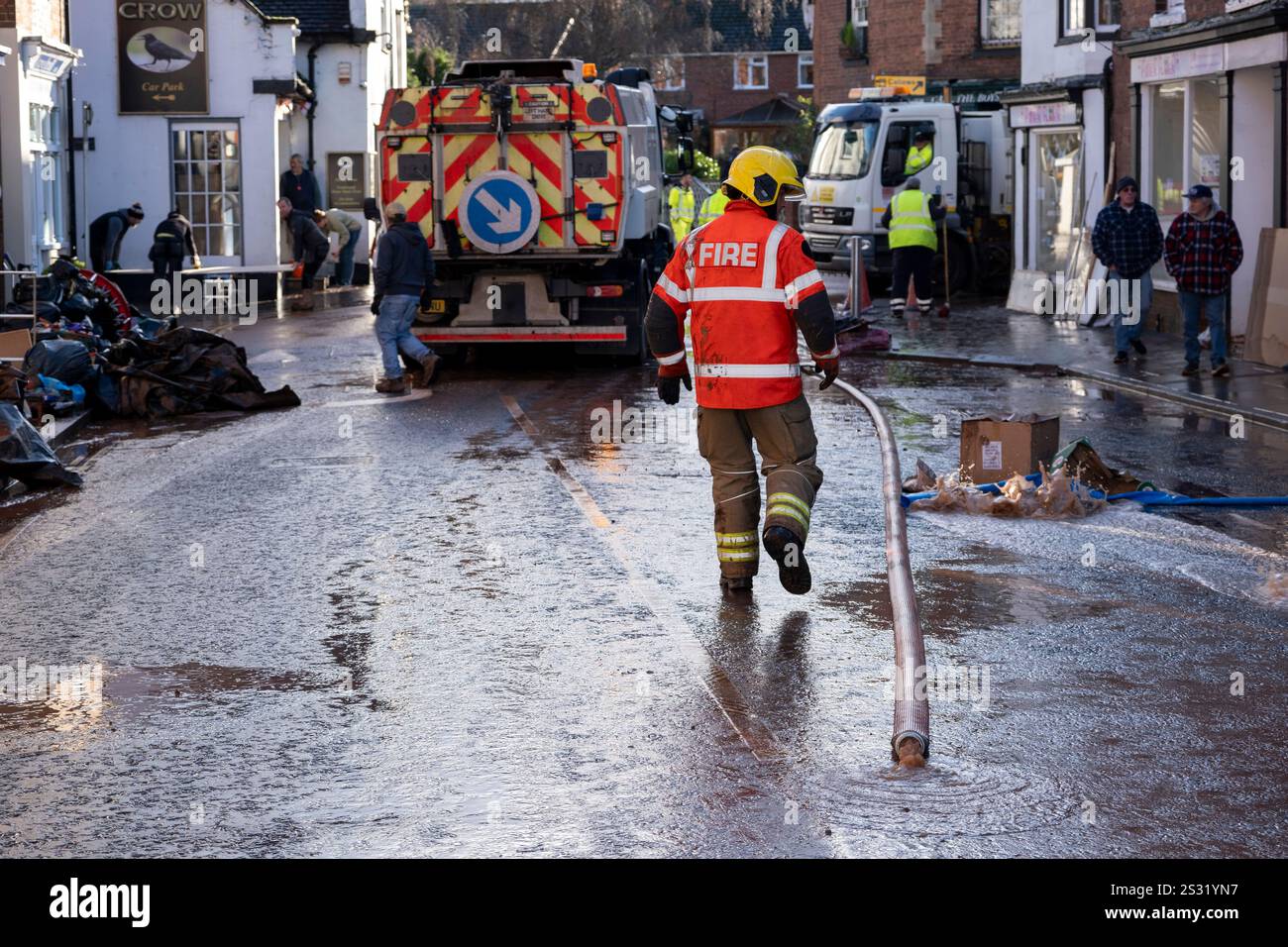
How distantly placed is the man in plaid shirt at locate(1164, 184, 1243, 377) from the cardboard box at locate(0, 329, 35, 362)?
32.5ft

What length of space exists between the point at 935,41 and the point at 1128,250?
2151 cm

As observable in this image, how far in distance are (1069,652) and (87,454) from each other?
821 cm

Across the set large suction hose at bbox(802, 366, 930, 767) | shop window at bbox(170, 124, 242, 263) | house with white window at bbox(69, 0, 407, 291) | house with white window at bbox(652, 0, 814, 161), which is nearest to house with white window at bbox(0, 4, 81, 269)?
house with white window at bbox(69, 0, 407, 291)

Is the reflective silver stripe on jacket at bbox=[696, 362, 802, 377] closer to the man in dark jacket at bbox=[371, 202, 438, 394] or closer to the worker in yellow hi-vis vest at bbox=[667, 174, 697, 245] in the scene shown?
the man in dark jacket at bbox=[371, 202, 438, 394]

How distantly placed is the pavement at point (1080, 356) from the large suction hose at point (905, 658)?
21.2 feet

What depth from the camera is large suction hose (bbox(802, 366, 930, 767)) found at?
5.86 m

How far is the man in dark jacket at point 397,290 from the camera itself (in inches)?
652

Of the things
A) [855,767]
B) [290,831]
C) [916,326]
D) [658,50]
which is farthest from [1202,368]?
[658,50]

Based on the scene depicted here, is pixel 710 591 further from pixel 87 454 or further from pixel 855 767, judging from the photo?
pixel 87 454

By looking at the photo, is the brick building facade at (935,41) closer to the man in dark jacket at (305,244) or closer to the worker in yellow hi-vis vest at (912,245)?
the worker in yellow hi-vis vest at (912,245)

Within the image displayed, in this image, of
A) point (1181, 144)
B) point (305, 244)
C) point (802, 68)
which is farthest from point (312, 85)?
point (802, 68)

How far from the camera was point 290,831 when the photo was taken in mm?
5316

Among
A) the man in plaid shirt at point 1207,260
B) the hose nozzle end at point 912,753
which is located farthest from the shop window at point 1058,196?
the hose nozzle end at point 912,753

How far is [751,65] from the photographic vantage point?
239 ft
